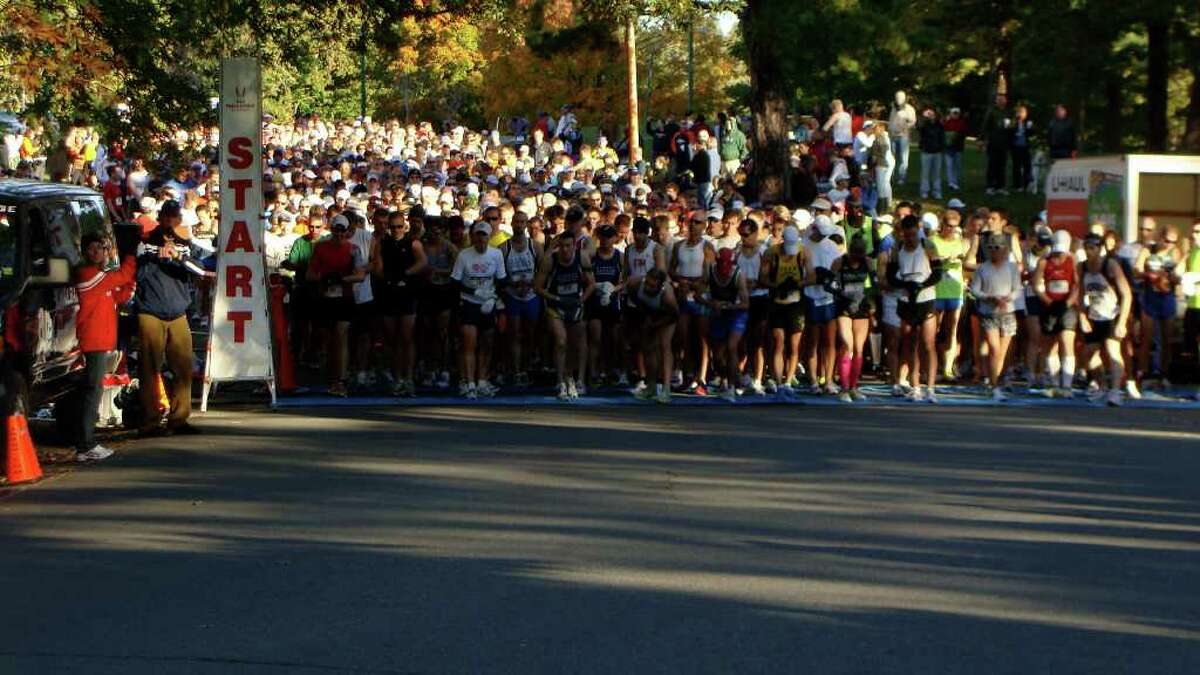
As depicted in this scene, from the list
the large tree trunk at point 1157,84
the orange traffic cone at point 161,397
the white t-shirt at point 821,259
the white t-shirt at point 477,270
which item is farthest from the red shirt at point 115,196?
the large tree trunk at point 1157,84

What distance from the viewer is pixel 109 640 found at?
7.66 meters

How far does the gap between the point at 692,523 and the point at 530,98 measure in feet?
154

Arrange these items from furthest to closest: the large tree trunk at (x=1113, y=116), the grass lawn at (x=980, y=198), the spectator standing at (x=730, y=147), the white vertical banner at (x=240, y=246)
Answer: the large tree trunk at (x=1113, y=116)
the spectator standing at (x=730, y=147)
the grass lawn at (x=980, y=198)
the white vertical banner at (x=240, y=246)

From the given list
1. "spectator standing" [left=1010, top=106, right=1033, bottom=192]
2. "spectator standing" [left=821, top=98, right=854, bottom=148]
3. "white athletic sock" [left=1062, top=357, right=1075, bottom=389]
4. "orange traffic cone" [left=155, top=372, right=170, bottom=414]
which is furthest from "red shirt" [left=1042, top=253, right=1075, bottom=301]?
"spectator standing" [left=1010, top=106, right=1033, bottom=192]

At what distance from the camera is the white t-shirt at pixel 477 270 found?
17672mm

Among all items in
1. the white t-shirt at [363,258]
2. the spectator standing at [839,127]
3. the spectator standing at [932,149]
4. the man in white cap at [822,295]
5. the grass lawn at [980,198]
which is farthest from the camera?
the spectator standing at [839,127]

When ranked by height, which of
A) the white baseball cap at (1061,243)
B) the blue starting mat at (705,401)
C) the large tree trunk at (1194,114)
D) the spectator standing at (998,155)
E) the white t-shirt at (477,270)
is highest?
the large tree trunk at (1194,114)

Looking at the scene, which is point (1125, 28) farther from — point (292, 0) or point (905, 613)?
point (905, 613)

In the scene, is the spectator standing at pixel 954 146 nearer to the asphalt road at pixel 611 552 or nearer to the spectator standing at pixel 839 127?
the spectator standing at pixel 839 127

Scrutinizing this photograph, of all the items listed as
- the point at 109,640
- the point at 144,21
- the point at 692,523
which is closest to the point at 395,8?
the point at 144,21

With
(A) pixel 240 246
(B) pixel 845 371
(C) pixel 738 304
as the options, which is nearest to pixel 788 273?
(C) pixel 738 304

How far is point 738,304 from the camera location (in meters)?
17.7

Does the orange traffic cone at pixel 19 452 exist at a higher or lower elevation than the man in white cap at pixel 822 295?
lower

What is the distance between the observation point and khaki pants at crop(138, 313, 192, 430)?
48.1 feet
